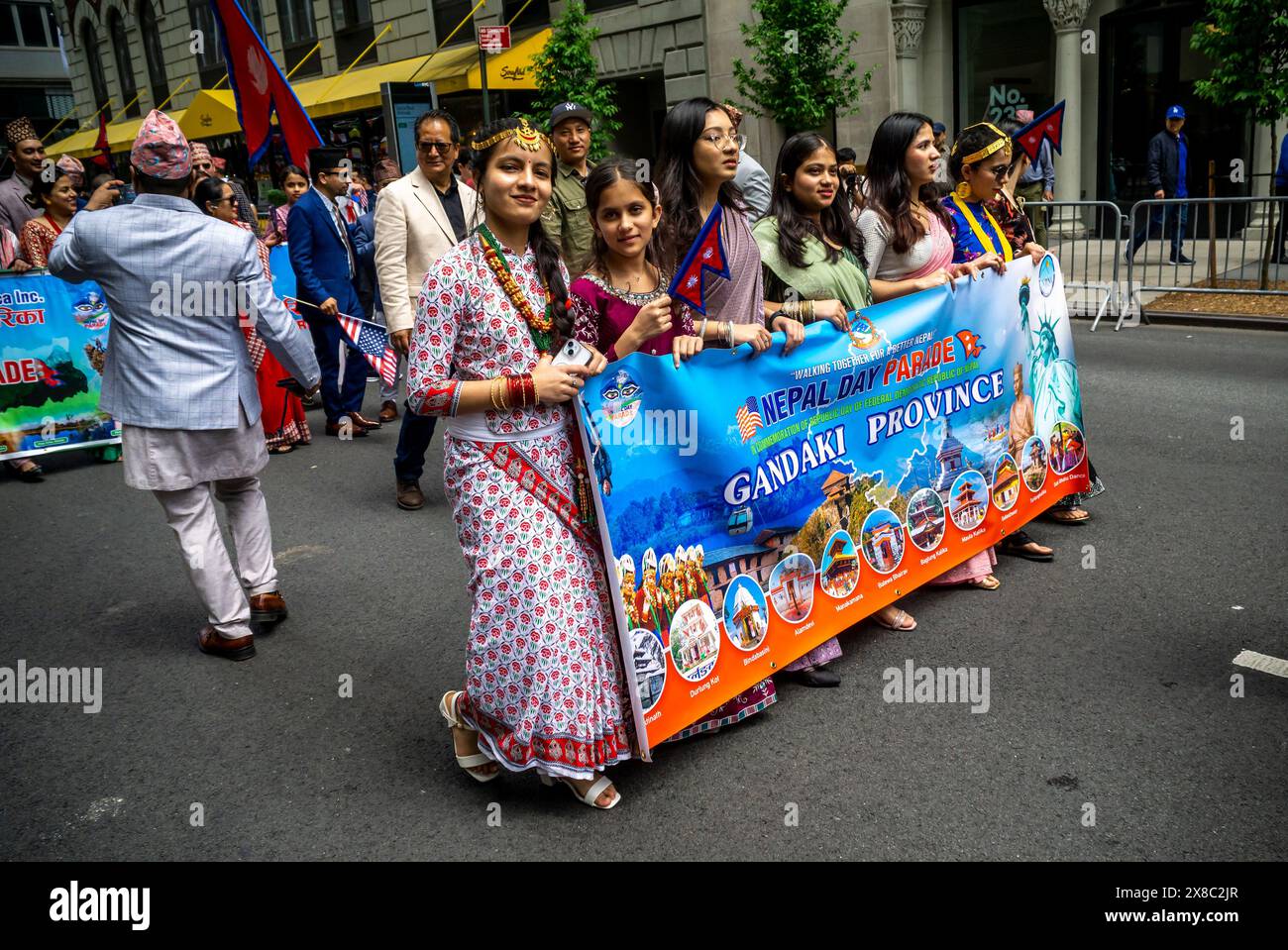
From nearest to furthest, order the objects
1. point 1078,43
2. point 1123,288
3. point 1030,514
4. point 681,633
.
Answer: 1. point 681,633
2. point 1030,514
3. point 1123,288
4. point 1078,43

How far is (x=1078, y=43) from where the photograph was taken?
1581 centimetres

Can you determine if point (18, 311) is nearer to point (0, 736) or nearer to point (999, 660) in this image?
point (0, 736)

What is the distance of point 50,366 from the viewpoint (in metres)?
7.86

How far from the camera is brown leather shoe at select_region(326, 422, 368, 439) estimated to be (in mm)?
8328

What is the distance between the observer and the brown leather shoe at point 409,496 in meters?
6.34

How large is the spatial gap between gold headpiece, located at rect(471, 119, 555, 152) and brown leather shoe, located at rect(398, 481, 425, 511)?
3.55 m

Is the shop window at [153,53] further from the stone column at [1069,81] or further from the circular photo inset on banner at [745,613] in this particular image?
the circular photo inset on banner at [745,613]

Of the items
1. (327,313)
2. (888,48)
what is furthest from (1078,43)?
(327,313)

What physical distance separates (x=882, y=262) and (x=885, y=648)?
1628 mm

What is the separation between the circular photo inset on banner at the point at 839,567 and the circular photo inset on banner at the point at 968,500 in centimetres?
67

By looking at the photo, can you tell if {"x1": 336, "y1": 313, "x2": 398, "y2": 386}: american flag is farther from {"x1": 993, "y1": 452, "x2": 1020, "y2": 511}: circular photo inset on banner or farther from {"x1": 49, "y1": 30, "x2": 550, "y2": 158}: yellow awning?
{"x1": 49, "y1": 30, "x2": 550, "y2": 158}: yellow awning

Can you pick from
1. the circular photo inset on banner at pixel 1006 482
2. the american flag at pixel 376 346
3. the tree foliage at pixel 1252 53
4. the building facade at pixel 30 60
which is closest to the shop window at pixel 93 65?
the building facade at pixel 30 60

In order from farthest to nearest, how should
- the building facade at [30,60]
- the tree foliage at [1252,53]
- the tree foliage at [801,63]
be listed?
the building facade at [30,60], the tree foliage at [801,63], the tree foliage at [1252,53]
